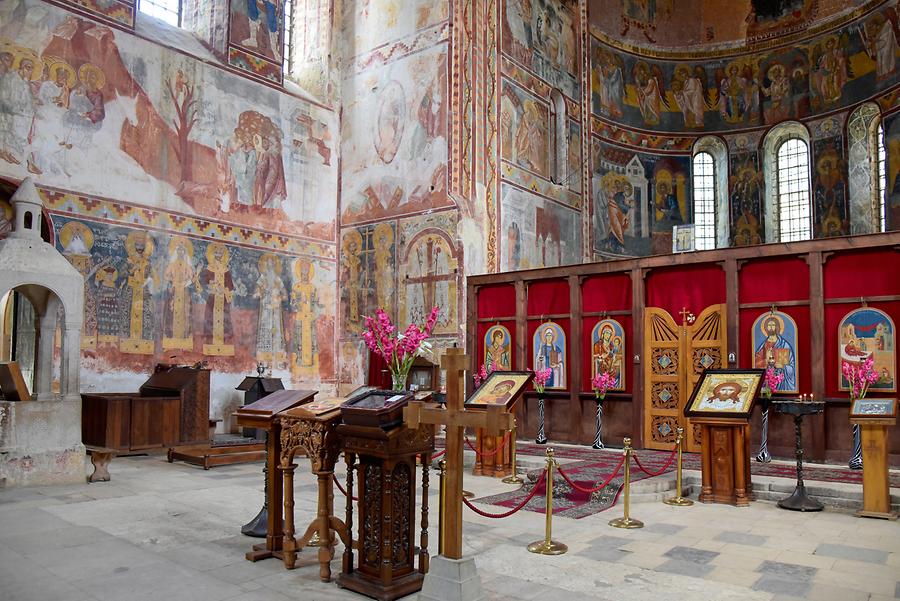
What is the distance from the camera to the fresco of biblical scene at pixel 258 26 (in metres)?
15.3

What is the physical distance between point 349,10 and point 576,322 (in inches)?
415

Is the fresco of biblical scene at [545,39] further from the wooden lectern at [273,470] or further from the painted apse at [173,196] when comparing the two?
the wooden lectern at [273,470]

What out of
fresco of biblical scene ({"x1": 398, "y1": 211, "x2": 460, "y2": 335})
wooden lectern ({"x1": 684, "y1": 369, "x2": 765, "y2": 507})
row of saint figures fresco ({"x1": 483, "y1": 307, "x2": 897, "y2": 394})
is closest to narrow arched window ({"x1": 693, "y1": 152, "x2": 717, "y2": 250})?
fresco of biblical scene ({"x1": 398, "y1": 211, "x2": 460, "y2": 335})

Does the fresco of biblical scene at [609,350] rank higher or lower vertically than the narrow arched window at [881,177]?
lower

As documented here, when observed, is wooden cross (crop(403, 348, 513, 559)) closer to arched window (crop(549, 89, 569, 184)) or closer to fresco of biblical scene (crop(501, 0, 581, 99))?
fresco of biblical scene (crop(501, 0, 581, 99))

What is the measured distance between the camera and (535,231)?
693 inches

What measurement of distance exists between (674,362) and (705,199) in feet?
36.8

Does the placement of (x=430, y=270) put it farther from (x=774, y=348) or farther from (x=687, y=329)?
(x=774, y=348)

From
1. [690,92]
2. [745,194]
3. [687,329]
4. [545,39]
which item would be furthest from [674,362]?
[690,92]

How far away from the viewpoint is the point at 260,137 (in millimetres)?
15609

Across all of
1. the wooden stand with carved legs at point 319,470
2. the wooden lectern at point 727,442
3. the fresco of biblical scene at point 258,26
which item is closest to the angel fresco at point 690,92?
the fresco of biblical scene at point 258,26

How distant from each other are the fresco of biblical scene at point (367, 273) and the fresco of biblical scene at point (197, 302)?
44 cm

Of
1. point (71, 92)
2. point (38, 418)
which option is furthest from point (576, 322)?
point (71, 92)

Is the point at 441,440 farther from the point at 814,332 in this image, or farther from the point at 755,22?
the point at 755,22
